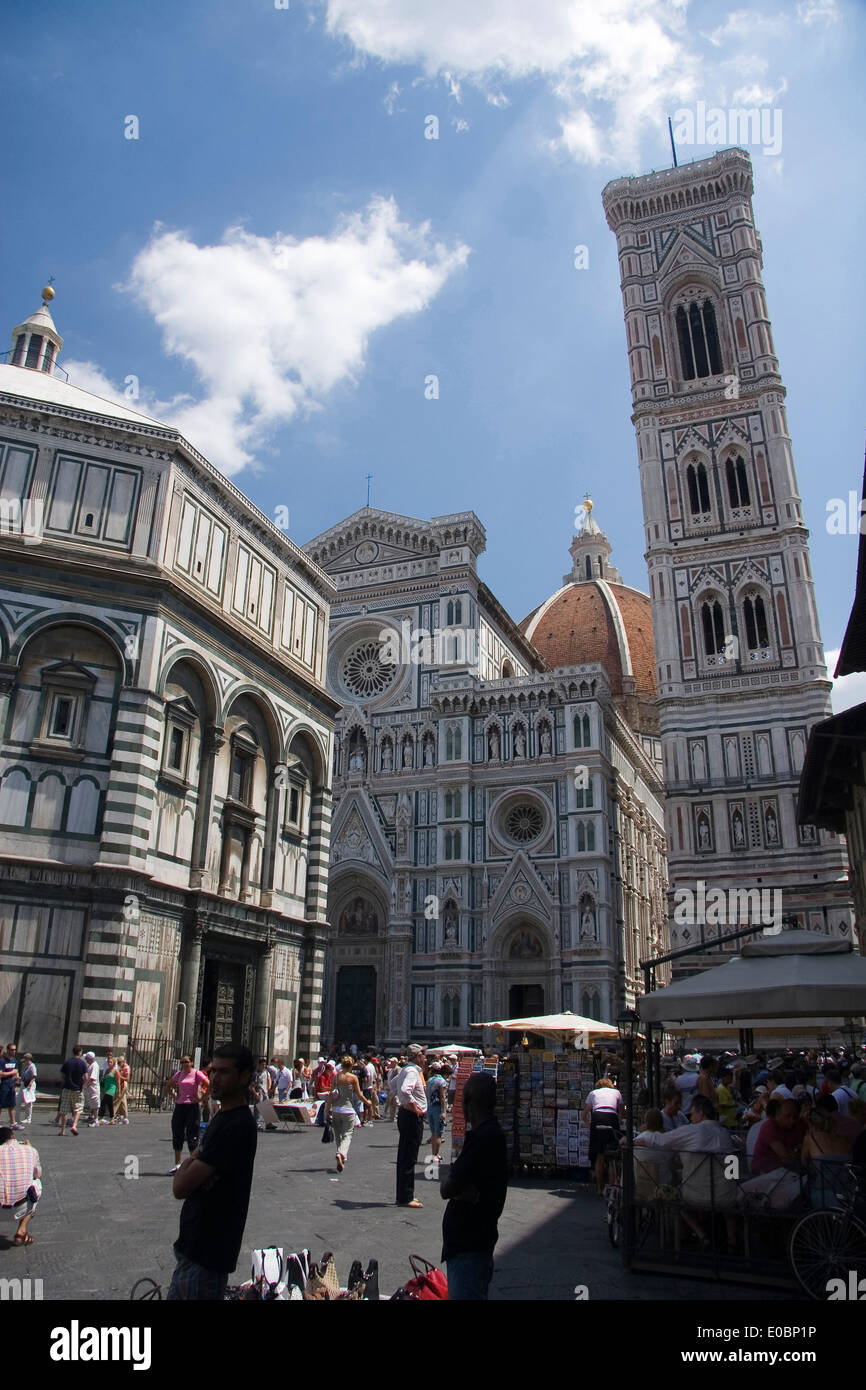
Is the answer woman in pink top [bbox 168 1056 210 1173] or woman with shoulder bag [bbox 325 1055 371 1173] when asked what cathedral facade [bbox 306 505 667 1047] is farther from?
woman in pink top [bbox 168 1056 210 1173]

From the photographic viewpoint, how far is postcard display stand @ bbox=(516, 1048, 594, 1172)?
42.5ft

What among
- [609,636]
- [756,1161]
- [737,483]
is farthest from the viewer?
[609,636]

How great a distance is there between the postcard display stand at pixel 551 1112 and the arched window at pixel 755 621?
101ft

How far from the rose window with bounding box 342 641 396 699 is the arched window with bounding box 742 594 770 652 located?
16513 mm

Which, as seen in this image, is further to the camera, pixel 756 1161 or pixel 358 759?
pixel 358 759

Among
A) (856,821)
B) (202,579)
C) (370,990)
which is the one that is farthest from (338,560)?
(856,821)

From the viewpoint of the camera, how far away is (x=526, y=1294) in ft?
21.5

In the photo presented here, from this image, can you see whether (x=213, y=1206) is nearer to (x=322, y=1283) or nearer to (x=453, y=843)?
(x=322, y=1283)

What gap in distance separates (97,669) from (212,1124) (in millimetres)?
15333

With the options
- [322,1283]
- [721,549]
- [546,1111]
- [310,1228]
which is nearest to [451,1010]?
[721,549]

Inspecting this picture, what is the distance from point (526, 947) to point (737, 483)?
909 inches

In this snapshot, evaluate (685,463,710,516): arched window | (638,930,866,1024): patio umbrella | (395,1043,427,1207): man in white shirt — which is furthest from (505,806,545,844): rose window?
(638,930,866,1024): patio umbrella

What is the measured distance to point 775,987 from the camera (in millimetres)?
8398
